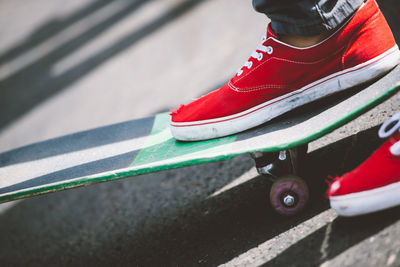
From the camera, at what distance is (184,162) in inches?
51.5

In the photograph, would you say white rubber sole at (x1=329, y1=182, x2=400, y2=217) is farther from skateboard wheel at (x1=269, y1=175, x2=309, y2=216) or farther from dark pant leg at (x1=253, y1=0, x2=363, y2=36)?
dark pant leg at (x1=253, y1=0, x2=363, y2=36)

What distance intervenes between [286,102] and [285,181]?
27 centimetres

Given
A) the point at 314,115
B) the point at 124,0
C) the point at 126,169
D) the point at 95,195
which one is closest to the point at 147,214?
the point at 95,195

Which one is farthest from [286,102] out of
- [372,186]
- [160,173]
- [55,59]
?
[55,59]

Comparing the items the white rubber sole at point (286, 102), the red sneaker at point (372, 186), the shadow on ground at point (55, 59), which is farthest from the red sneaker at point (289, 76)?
the shadow on ground at point (55, 59)

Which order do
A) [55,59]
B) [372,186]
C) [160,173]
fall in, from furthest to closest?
[55,59]
[160,173]
[372,186]

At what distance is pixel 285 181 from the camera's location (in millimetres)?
1309

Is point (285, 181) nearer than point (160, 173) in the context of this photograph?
Yes

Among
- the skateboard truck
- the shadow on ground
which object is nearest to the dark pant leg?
the skateboard truck

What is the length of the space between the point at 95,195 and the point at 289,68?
144 cm

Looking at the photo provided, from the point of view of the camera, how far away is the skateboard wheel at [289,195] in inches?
51.5

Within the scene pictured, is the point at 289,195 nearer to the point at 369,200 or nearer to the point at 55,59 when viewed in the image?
the point at 369,200

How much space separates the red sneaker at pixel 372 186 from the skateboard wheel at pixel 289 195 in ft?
0.60

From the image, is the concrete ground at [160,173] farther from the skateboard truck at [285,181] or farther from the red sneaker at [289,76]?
the red sneaker at [289,76]
